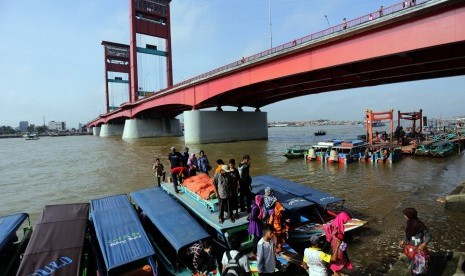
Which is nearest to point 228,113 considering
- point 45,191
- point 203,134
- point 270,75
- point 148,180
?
point 203,134

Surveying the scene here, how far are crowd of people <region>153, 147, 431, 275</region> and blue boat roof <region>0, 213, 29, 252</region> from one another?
4.28 m

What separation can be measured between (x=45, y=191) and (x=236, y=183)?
44.4 ft

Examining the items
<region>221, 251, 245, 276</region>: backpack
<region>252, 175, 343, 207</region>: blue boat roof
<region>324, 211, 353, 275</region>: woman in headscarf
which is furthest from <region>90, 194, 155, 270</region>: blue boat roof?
<region>252, 175, 343, 207</region>: blue boat roof

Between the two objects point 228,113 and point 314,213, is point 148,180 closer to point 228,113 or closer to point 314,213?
point 314,213

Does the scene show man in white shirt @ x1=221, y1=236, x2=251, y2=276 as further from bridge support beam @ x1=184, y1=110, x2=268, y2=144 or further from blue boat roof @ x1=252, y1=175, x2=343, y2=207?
bridge support beam @ x1=184, y1=110, x2=268, y2=144

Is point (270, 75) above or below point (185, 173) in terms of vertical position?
above

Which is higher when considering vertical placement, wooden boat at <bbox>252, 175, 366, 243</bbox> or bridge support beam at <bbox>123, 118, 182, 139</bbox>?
bridge support beam at <bbox>123, 118, 182, 139</bbox>

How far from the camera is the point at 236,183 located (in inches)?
287

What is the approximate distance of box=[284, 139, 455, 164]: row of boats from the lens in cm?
2191

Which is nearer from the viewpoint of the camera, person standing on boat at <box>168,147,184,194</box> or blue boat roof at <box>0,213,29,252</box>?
blue boat roof at <box>0,213,29,252</box>

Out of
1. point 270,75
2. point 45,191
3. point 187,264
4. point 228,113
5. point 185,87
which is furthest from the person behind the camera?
point 228,113

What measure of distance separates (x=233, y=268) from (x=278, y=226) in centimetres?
221

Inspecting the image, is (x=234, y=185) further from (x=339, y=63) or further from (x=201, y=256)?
(x=339, y=63)

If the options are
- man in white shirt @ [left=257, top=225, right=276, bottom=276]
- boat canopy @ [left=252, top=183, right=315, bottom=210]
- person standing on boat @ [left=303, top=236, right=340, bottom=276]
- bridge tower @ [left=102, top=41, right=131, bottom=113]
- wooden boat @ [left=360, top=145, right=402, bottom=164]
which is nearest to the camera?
person standing on boat @ [left=303, top=236, right=340, bottom=276]
